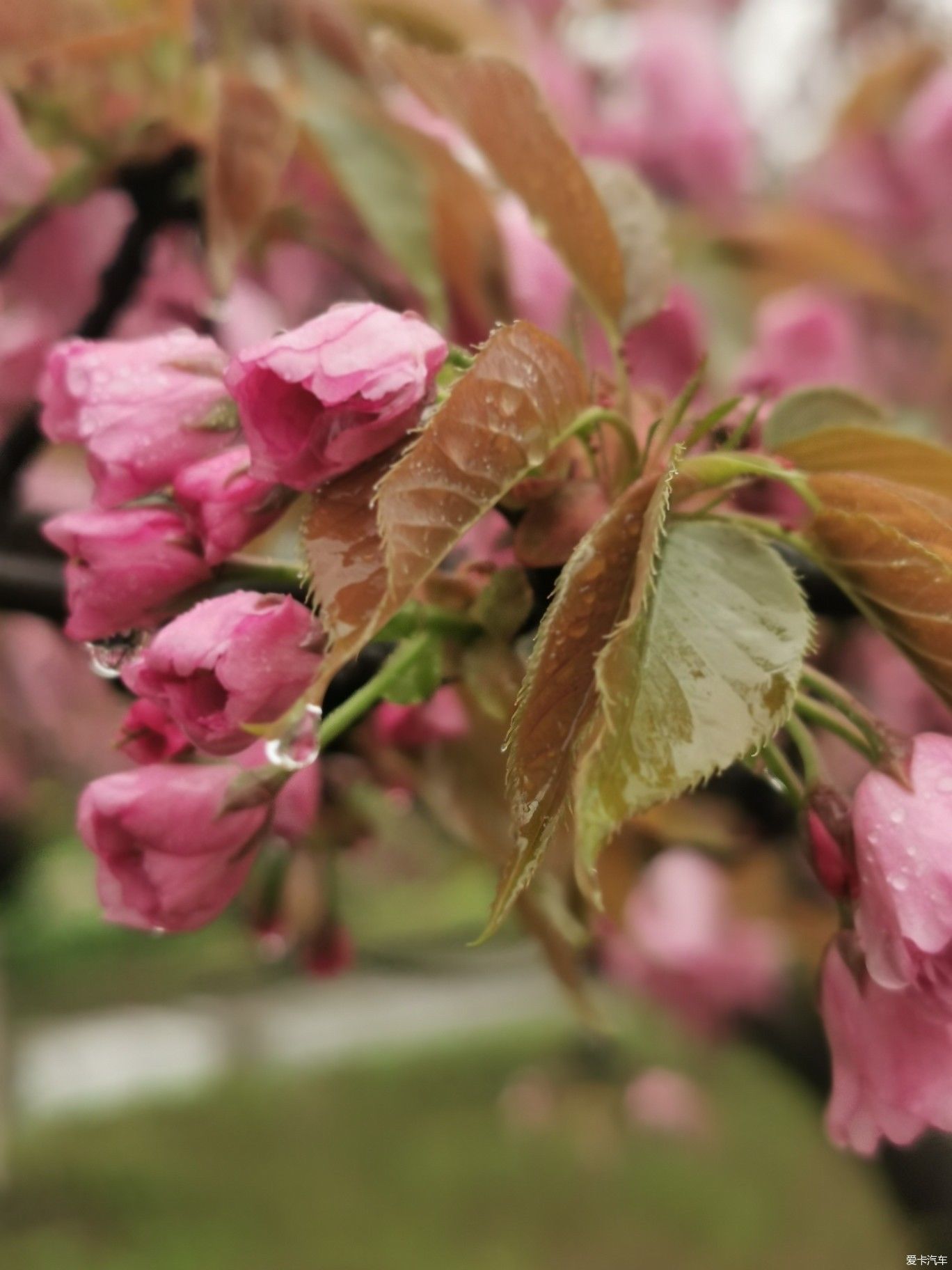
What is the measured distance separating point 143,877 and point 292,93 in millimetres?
413

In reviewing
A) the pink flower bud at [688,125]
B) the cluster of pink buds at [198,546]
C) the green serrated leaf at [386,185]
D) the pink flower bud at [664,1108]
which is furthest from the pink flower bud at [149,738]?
the pink flower bud at [664,1108]

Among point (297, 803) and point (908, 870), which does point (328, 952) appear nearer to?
point (297, 803)

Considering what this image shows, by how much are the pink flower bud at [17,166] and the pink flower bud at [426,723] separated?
0.28m

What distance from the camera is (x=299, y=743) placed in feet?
0.71

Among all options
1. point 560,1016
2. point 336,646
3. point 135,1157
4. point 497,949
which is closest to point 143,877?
point 336,646

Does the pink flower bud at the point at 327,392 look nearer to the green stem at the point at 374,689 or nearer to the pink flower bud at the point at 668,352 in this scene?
the green stem at the point at 374,689

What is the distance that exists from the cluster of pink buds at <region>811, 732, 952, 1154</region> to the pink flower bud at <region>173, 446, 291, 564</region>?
15 cm

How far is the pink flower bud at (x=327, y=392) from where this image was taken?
208 mm

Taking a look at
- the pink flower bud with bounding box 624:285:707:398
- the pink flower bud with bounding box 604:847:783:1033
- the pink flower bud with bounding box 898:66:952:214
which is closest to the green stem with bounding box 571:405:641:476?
the pink flower bud with bounding box 624:285:707:398

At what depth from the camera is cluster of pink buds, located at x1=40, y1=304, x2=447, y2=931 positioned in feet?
0.70

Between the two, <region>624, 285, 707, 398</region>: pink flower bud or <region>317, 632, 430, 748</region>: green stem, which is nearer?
<region>317, 632, 430, 748</region>: green stem

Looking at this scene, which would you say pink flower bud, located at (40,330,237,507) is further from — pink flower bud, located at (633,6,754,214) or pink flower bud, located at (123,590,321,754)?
pink flower bud, located at (633,6,754,214)

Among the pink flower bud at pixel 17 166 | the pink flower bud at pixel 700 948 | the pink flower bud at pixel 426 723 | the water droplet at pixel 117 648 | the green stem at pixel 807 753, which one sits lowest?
the pink flower bud at pixel 700 948

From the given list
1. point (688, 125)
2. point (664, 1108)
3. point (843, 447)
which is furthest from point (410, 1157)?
point (843, 447)
